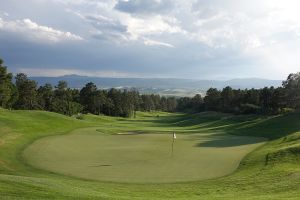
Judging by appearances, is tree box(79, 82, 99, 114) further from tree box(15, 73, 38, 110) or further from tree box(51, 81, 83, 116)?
tree box(15, 73, 38, 110)

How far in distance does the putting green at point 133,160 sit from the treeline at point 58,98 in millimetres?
49272

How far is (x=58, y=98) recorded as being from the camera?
125 meters

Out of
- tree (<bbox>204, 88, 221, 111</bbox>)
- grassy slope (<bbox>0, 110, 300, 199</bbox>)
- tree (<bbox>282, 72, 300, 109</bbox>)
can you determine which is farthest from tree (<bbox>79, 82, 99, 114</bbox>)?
grassy slope (<bbox>0, 110, 300, 199</bbox>)

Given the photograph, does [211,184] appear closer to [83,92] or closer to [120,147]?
[120,147]

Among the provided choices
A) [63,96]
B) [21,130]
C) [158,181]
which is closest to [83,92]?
[63,96]

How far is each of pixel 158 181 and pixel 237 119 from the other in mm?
76901

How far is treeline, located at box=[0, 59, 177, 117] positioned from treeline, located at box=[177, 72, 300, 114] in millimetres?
35874

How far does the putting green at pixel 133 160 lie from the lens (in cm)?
2848

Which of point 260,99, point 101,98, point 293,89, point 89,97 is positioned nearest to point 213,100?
point 260,99

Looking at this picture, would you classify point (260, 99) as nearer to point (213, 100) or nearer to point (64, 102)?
point (213, 100)

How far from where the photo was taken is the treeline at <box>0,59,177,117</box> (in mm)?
100006

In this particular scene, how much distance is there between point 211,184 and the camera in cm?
2550

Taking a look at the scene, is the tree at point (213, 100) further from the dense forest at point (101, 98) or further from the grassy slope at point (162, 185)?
the grassy slope at point (162, 185)

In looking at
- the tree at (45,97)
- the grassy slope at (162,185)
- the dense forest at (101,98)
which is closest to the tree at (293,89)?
the dense forest at (101,98)
